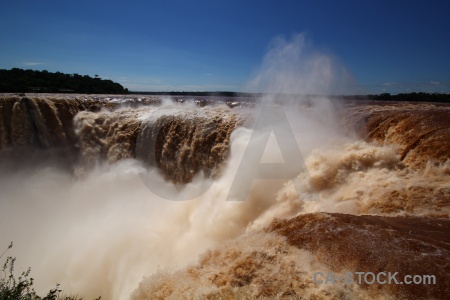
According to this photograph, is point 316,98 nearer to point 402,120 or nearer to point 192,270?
point 402,120

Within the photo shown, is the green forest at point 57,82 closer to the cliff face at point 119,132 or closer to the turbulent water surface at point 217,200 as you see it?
the cliff face at point 119,132

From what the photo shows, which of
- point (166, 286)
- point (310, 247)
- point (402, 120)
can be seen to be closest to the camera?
point (310, 247)

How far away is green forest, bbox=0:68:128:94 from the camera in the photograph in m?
33.7

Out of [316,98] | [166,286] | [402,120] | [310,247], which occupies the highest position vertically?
[316,98]

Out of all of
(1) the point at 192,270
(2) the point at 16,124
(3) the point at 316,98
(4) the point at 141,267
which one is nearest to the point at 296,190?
(1) the point at 192,270

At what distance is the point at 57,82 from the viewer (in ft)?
121

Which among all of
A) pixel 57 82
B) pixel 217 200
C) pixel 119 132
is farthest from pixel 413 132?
pixel 57 82

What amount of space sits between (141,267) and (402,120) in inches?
325

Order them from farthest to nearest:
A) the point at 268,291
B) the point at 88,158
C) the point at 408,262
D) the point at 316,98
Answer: the point at 88,158 < the point at 316,98 < the point at 268,291 < the point at 408,262

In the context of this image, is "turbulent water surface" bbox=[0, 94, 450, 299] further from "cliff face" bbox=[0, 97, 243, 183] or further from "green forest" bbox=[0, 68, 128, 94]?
"green forest" bbox=[0, 68, 128, 94]

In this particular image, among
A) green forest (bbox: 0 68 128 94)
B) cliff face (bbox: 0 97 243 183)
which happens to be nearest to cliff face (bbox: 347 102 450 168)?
cliff face (bbox: 0 97 243 183)

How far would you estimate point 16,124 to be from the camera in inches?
524

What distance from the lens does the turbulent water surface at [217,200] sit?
149 inches

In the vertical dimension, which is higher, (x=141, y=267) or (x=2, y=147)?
(x=2, y=147)
